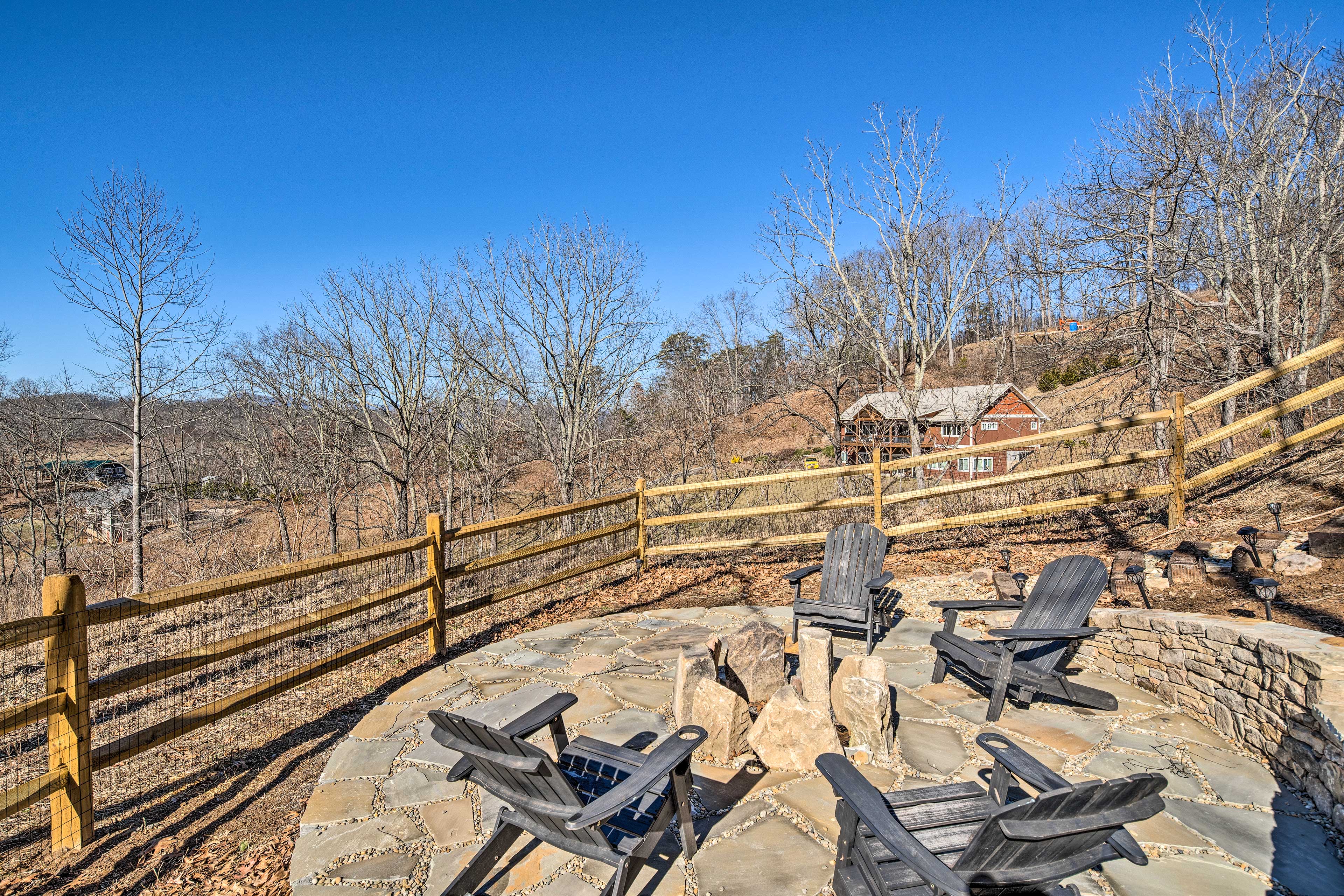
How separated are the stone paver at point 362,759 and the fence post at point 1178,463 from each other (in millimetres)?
7612

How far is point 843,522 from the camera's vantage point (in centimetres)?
896

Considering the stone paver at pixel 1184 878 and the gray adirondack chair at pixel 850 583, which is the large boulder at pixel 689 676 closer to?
the gray adirondack chair at pixel 850 583

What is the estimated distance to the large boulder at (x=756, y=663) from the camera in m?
3.86

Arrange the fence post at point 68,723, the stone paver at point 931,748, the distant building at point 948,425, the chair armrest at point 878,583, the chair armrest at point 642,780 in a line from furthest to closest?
1. the distant building at point 948,425
2. the chair armrest at point 878,583
3. the stone paver at point 931,748
4. the fence post at point 68,723
5. the chair armrest at point 642,780

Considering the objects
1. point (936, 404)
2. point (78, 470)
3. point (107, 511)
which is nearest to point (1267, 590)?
point (936, 404)

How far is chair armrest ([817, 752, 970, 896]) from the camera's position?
1664mm

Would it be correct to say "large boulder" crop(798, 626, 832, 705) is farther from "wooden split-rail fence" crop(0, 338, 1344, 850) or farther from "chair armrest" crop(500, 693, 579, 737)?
"wooden split-rail fence" crop(0, 338, 1344, 850)

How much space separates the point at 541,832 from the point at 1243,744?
11.4 ft

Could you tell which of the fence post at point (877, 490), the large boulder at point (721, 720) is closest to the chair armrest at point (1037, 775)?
the large boulder at point (721, 720)

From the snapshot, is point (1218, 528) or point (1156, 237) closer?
point (1218, 528)

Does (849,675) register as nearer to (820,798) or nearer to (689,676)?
(820,798)

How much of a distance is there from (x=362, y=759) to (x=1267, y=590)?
5.55 metres

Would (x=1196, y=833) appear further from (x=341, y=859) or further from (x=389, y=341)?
(x=389, y=341)

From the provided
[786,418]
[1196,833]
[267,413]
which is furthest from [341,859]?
[786,418]
